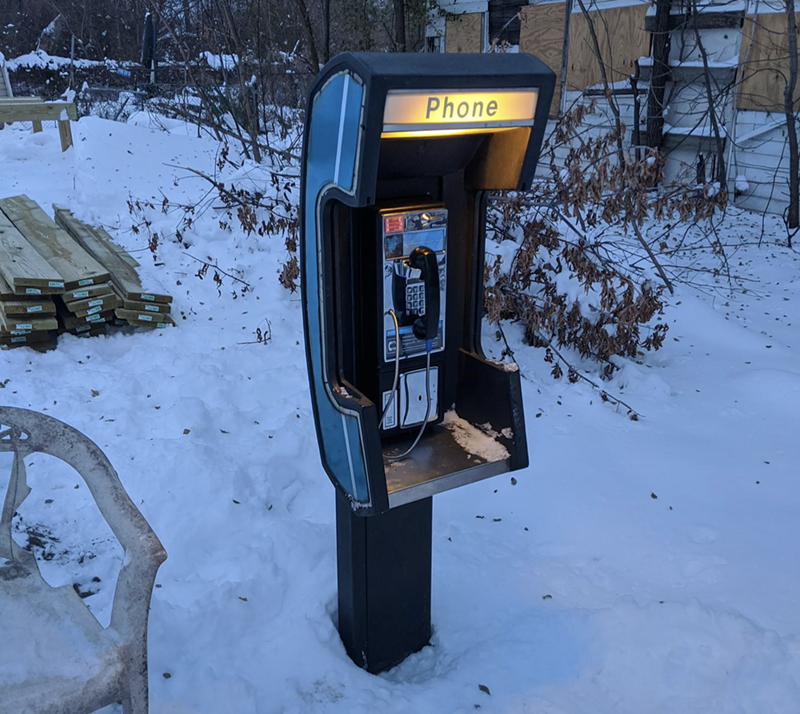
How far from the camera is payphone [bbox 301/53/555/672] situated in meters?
1.64

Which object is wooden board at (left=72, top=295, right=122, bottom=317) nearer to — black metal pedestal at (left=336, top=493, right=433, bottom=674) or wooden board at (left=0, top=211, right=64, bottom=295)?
wooden board at (left=0, top=211, right=64, bottom=295)

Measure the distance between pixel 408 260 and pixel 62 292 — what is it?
288cm

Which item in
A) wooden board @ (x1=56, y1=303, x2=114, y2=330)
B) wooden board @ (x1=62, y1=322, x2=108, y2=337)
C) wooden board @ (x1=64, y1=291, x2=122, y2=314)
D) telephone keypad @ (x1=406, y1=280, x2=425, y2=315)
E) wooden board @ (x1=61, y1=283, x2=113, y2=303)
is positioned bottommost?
wooden board @ (x1=62, y1=322, x2=108, y2=337)

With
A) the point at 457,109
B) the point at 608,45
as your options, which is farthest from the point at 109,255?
the point at 608,45

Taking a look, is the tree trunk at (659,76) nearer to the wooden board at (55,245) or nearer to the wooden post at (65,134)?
the wooden board at (55,245)

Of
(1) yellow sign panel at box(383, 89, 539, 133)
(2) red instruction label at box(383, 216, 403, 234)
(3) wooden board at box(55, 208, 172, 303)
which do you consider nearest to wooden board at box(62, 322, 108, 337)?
(3) wooden board at box(55, 208, 172, 303)

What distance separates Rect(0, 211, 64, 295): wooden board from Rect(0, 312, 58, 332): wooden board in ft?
0.46

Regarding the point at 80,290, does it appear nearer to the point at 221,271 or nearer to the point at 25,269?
the point at 25,269

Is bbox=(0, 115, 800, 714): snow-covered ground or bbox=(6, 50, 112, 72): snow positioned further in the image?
bbox=(6, 50, 112, 72): snow

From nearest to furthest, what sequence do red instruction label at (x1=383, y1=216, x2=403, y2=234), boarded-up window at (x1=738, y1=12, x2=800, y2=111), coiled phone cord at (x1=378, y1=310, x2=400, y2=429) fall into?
red instruction label at (x1=383, y1=216, x2=403, y2=234) < coiled phone cord at (x1=378, y1=310, x2=400, y2=429) < boarded-up window at (x1=738, y1=12, x2=800, y2=111)

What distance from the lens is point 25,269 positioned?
415cm

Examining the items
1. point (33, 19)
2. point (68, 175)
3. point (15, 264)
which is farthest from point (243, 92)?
point (33, 19)

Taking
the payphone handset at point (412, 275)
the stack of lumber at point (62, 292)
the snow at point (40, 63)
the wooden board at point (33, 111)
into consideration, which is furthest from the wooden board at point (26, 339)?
the snow at point (40, 63)

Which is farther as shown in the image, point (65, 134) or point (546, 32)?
point (546, 32)
